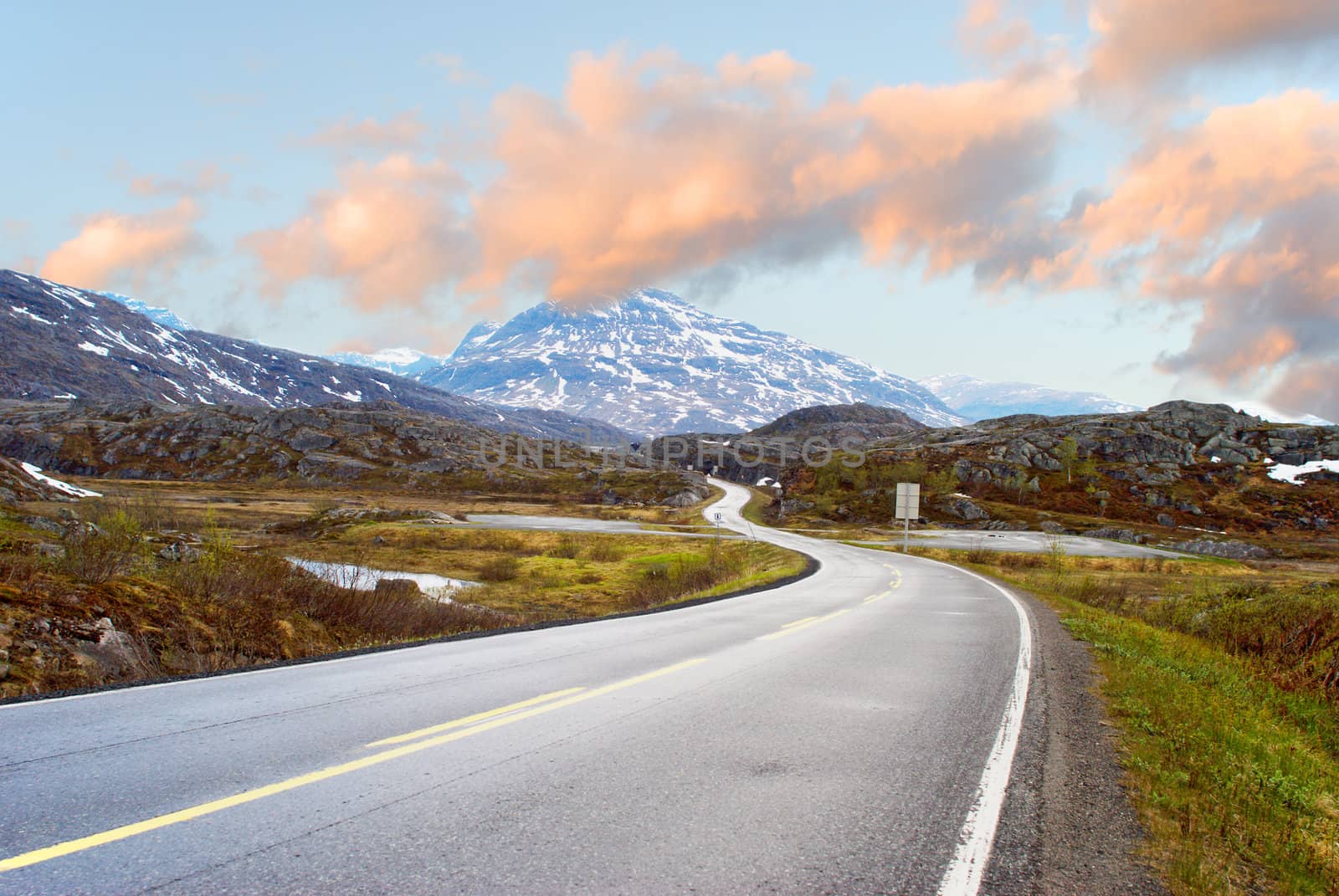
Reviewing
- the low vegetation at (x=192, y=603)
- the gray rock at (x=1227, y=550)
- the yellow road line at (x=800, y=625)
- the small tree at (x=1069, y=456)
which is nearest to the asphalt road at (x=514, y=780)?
the low vegetation at (x=192, y=603)

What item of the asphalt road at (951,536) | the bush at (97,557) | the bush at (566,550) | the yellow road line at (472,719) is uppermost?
the bush at (97,557)

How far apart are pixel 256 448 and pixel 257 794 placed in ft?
572

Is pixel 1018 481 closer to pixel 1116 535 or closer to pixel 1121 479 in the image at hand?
pixel 1121 479

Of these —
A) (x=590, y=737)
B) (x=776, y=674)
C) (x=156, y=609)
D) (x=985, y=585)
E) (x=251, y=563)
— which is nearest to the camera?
(x=590, y=737)

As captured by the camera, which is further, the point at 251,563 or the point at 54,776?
the point at 251,563

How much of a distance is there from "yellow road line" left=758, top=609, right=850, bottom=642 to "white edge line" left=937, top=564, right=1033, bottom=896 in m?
4.45

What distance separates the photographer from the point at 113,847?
12.6 feet

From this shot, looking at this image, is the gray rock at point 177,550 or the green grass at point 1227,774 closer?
the green grass at point 1227,774

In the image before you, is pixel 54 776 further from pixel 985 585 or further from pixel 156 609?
pixel 985 585

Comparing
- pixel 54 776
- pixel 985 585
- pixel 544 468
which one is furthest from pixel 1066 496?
pixel 54 776

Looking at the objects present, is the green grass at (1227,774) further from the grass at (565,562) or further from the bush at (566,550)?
the bush at (566,550)

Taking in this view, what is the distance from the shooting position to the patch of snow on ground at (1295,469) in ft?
354

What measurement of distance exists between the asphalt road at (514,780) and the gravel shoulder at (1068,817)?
5.5 inches

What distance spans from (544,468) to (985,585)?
141 m
